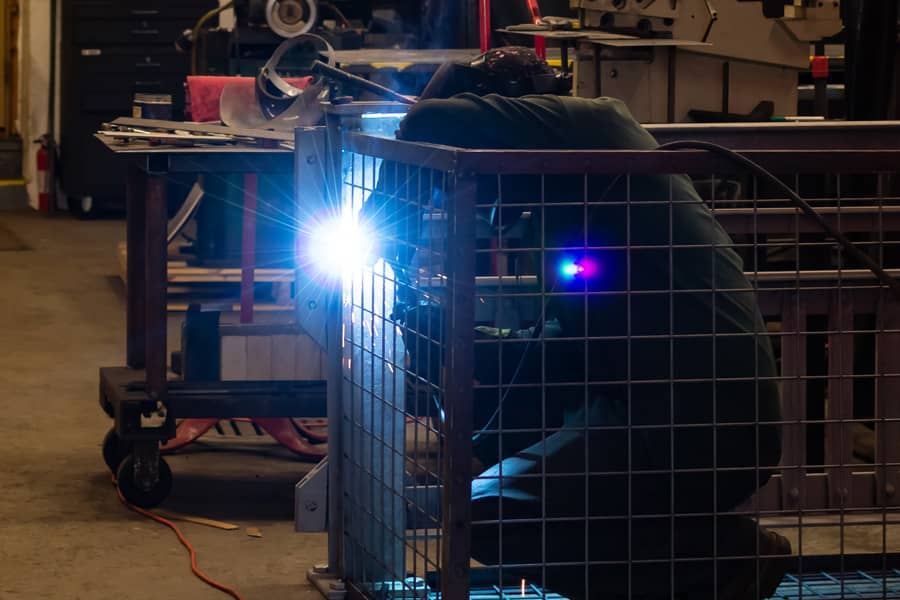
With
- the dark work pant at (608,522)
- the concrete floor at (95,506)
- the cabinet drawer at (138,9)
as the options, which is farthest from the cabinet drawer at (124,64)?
the dark work pant at (608,522)

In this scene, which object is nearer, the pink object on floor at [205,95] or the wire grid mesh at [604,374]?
the wire grid mesh at [604,374]

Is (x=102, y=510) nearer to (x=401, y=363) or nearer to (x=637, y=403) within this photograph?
(x=401, y=363)

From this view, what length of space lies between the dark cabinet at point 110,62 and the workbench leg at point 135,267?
203 inches

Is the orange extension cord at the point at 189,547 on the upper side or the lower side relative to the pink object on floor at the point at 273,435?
lower

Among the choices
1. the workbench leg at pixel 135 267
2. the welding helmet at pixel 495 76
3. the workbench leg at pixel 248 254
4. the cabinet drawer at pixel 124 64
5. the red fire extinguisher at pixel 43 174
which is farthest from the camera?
the red fire extinguisher at pixel 43 174

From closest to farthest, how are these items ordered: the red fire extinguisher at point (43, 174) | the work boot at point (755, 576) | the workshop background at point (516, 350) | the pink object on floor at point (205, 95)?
the workshop background at point (516, 350)
the work boot at point (755, 576)
the pink object on floor at point (205, 95)
the red fire extinguisher at point (43, 174)

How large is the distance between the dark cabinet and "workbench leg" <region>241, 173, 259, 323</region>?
407cm

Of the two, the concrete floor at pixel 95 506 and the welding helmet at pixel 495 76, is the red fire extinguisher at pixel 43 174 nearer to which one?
the concrete floor at pixel 95 506

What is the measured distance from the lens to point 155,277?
3447mm

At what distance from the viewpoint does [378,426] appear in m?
2.66

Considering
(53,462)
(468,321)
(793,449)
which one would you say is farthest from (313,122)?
(468,321)

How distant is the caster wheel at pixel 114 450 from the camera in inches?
147

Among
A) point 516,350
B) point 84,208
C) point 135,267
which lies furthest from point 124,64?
point 516,350

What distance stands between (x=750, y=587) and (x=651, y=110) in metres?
1.78
